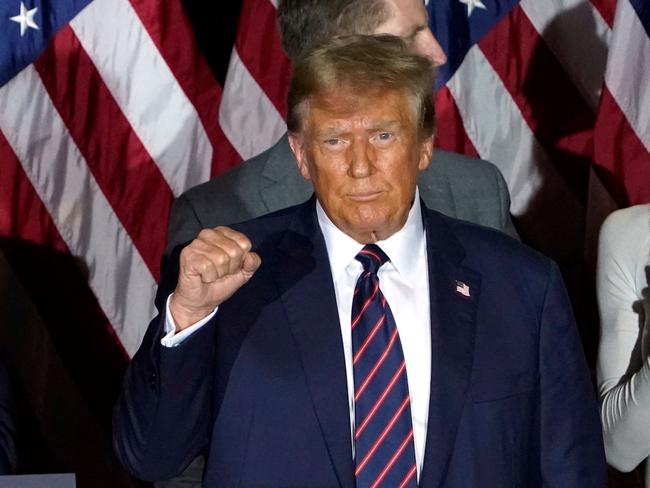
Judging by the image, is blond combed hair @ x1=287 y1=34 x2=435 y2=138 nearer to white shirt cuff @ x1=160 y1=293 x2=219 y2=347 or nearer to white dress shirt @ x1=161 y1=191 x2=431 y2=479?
white dress shirt @ x1=161 y1=191 x2=431 y2=479

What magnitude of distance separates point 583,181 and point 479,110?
A: 355 millimetres

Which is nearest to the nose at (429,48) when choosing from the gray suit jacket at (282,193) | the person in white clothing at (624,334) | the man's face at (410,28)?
the man's face at (410,28)

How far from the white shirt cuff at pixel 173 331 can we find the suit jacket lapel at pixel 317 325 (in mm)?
177

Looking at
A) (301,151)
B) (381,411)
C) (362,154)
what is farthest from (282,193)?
(381,411)

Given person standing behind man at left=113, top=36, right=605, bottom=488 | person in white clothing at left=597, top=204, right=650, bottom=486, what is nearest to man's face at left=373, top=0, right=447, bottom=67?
person in white clothing at left=597, top=204, right=650, bottom=486

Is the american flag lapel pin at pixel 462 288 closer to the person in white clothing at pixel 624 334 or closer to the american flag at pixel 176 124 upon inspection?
the person in white clothing at pixel 624 334

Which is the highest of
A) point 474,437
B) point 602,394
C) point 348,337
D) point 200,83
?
point 200,83

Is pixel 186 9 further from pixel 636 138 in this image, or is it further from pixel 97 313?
pixel 636 138

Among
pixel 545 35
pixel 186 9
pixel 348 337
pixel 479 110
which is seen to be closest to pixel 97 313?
pixel 186 9

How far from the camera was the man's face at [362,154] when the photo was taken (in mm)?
2223

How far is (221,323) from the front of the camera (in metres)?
2.27

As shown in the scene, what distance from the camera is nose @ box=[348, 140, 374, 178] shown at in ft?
7.29

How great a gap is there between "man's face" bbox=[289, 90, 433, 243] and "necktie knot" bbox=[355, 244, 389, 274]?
0.12ft

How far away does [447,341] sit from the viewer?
7.36ft
